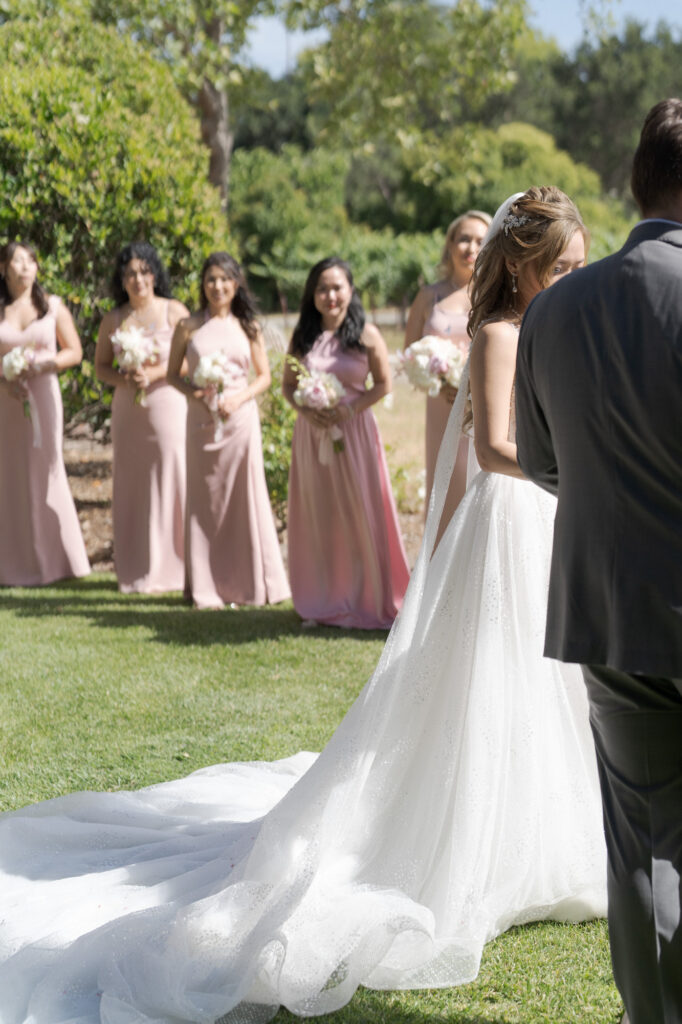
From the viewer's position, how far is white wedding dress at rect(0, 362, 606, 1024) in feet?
10.4

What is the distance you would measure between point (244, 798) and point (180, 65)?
40.3 ft

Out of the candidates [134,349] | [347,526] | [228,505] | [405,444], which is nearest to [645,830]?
[347,526]

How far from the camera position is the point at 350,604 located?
777cm

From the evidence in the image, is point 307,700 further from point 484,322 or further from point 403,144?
point 403,144

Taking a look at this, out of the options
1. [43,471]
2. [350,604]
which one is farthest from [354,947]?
[43,471]

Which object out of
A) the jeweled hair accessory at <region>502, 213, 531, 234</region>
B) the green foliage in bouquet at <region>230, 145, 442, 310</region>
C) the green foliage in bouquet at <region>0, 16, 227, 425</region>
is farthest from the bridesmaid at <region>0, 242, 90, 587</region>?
the green foliage in bouquet at <region>230, 145, 442, 310</region>

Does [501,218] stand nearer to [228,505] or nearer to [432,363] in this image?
[432,363]

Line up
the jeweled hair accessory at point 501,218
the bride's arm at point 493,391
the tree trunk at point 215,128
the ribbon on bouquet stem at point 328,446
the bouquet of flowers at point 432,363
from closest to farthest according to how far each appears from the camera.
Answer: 1. the bride's arm at point 493,391
2. the jeweled hair accessory at point 501,218
3. the bouquet of flowers at point 432,363
4. the ribbon on bouquet stem at point 328,446
5. the tree trunk at point 215,128

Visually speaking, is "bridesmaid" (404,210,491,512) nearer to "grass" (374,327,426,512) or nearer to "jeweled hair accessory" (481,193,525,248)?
"grass" (374,327,426,512)

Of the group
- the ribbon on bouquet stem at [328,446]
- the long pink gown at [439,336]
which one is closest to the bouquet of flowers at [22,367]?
the ribbon on bouquet stem at [328,446]

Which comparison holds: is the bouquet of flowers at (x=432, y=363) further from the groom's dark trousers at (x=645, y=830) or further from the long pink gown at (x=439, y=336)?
the groom's dark trousers at (x=645, y=830)

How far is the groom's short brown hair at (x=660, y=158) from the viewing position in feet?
7.39

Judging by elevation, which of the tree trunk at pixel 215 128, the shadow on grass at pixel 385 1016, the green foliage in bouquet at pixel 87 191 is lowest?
the shadow on grass at pixel 385 1016

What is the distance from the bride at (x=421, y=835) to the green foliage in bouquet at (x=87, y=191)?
6.93m
